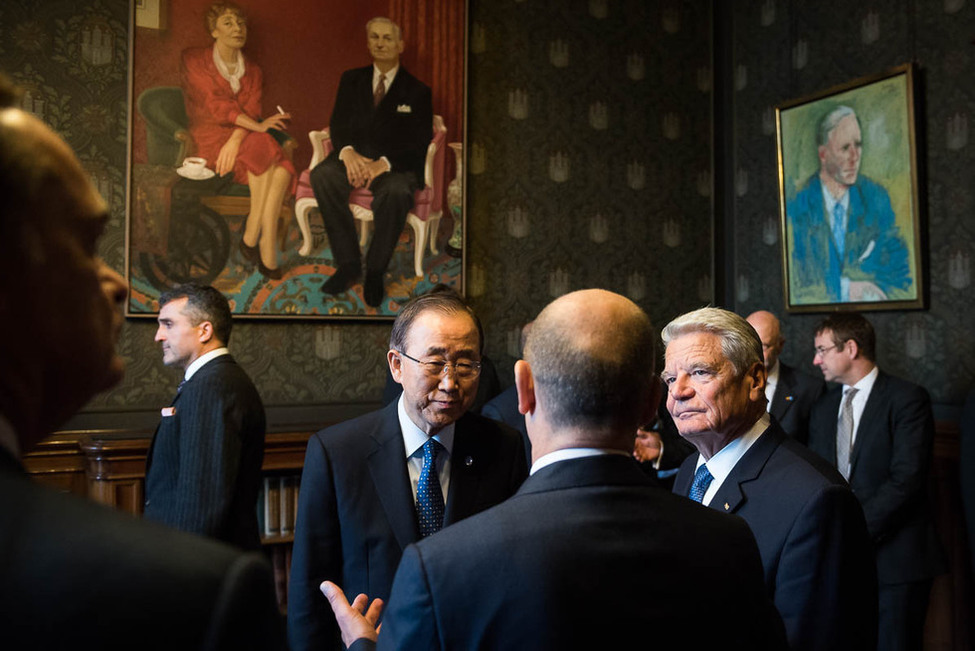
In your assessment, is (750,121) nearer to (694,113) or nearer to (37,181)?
(694,113)

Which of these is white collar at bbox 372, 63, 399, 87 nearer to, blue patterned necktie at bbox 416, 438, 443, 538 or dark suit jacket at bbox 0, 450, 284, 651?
blue patterned necktie at bbox 416, 438, 443, 538

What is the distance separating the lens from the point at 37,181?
31.5 inches

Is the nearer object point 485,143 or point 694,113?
point 485,143

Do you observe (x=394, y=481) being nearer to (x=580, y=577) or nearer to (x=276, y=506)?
(x=580, y=577)

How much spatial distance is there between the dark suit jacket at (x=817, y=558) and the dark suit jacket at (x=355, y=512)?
0.84 meters

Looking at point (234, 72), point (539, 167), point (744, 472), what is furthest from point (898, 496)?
point (234, 72)

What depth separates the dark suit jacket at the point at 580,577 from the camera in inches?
52.4

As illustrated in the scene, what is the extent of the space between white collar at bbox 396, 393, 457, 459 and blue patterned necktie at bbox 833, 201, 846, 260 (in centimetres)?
491

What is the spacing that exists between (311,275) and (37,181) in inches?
212

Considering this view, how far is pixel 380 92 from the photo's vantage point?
6.30 metres

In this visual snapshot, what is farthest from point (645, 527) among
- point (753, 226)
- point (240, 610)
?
point (753, 226)

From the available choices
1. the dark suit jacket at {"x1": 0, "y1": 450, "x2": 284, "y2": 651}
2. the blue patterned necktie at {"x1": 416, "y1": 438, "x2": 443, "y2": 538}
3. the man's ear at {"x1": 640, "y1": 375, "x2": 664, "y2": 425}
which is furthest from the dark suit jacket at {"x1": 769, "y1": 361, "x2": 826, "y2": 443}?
the dark suit jacket at {"x1": 0, "y1": 450, "x2": 284, "y2": 651}

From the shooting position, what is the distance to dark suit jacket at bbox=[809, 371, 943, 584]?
4402 mm

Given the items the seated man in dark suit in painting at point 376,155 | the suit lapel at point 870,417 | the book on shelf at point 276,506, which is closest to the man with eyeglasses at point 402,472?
the suit lapel at point 870,417
